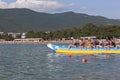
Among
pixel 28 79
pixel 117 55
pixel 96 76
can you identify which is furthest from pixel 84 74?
pixel 117 55

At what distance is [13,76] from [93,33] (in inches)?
6707

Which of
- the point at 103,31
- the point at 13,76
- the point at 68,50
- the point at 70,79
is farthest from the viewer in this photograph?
the point at 103,31

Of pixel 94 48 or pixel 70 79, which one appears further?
pixel 94 48

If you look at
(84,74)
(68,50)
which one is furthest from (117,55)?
A: (84,74)

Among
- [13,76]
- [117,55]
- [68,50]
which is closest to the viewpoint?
[13,76]

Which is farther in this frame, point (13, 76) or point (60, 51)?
point (60, 51)

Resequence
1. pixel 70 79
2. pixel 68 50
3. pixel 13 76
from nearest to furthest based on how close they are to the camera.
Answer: pixel 70 79, pixel 13 76, pixel 68 50

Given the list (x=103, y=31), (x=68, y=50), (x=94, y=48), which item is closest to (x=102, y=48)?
(x=94, y=48)

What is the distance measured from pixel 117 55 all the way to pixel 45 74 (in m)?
23.7

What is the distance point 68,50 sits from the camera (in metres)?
51.8

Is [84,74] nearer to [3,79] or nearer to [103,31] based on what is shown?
[3,79]

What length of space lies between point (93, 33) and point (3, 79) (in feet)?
564

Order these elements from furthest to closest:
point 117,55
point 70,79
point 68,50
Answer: point 68,50 → point 117,55 → point 70,79

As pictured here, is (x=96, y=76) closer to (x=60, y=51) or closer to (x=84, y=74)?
(x=84, y=74)
